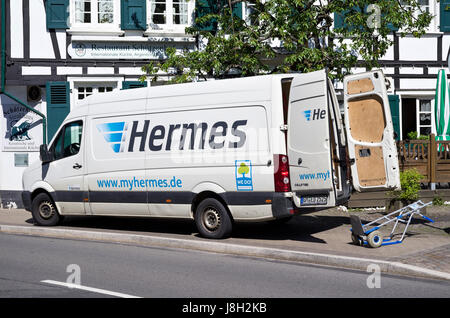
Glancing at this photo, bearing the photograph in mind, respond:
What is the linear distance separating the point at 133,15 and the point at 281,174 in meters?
9.10

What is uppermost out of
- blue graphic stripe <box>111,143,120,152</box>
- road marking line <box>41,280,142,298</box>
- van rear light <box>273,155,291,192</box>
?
blue graphic stripe <box>111,143,120,152</box>

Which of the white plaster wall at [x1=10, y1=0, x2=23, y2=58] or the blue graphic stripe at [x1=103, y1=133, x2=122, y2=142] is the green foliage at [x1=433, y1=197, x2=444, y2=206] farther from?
the white plaster wall at [x1=10, y1=0, x2=23, y2=58]

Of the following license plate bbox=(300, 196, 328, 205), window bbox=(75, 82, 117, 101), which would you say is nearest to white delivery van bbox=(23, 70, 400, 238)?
license plate bbox=(300, 196, 328, 205)

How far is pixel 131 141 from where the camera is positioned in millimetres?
11398

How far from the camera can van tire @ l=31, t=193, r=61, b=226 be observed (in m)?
12.6

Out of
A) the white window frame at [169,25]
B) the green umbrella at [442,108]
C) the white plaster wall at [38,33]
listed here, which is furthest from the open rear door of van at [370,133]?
the white plaster wall at [38,33]

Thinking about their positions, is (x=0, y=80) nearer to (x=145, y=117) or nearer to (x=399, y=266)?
(x=145, y=117)

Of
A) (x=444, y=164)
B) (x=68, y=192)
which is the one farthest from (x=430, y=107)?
(x=68, y=192)

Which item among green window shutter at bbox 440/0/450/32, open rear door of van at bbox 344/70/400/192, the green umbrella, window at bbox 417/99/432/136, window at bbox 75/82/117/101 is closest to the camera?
open rear door of van at bbox 344/70/400/192

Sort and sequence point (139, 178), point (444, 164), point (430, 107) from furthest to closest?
point (430, 107)
point (444, 164)
point (139, 178)


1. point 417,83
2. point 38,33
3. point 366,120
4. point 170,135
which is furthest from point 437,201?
point 38,33

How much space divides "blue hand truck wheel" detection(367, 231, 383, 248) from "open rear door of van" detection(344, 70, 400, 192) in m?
1.08

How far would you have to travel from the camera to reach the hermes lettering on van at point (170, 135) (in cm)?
1025

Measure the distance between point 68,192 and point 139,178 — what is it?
72.3 inches
